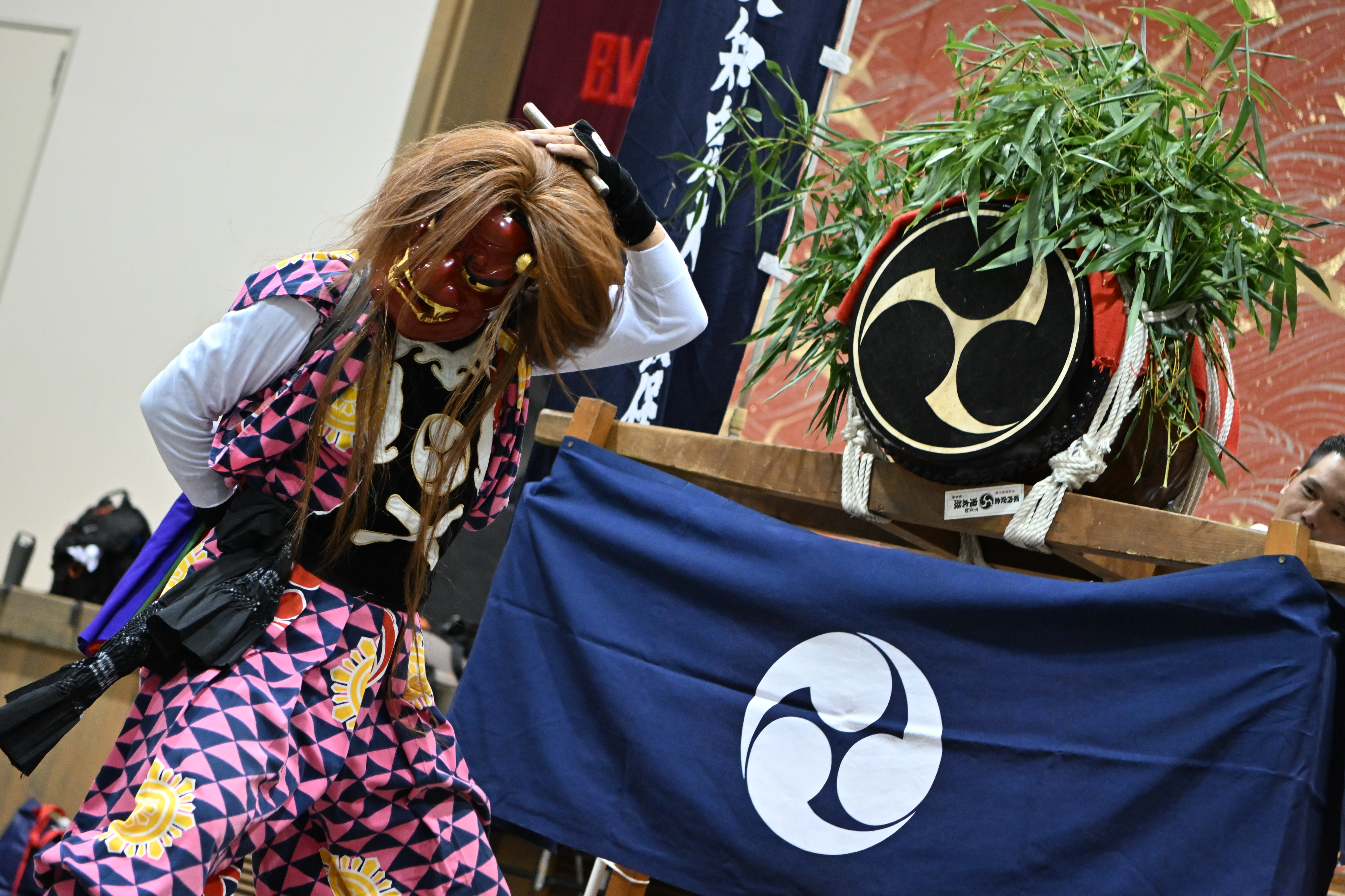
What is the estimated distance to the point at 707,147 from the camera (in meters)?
2.09

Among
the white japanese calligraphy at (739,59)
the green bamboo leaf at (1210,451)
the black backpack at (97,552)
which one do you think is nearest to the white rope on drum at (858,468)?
the green bamboo leaf at (1210,451)

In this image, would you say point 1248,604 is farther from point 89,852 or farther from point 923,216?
point 89,852

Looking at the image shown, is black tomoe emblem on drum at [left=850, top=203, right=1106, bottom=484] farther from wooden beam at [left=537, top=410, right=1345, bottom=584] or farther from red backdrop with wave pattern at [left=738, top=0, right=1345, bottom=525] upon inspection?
red backdrop with wave pattern at [left=738, top=0, right=1345, bottom=525]

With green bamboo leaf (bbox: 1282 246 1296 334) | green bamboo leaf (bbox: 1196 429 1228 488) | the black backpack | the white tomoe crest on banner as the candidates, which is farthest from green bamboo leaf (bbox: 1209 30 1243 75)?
the black backpack

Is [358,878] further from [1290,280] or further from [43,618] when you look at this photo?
[43,618]

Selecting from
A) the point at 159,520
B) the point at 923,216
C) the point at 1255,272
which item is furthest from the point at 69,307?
the point at 1255,272

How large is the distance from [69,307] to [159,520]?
2.56ft

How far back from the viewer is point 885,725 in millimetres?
1412

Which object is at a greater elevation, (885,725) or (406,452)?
(406,452)

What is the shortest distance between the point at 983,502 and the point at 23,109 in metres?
3.97

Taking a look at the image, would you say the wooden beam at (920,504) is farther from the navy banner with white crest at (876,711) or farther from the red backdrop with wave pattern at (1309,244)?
the red backdrop with wave pattern at (1309,244)

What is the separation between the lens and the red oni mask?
3.99 feet

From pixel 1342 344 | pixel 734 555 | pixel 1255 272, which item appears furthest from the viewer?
pixel 1342 344

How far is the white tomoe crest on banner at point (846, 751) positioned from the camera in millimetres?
1380
